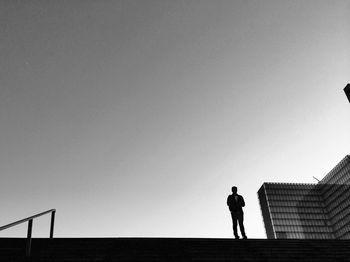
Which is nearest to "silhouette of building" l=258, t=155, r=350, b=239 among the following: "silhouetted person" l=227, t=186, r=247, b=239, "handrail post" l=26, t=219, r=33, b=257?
"silhouetted person" l=227, t=186, r=247, b=239

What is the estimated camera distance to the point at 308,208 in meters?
137

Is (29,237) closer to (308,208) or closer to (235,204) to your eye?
(235,204)
